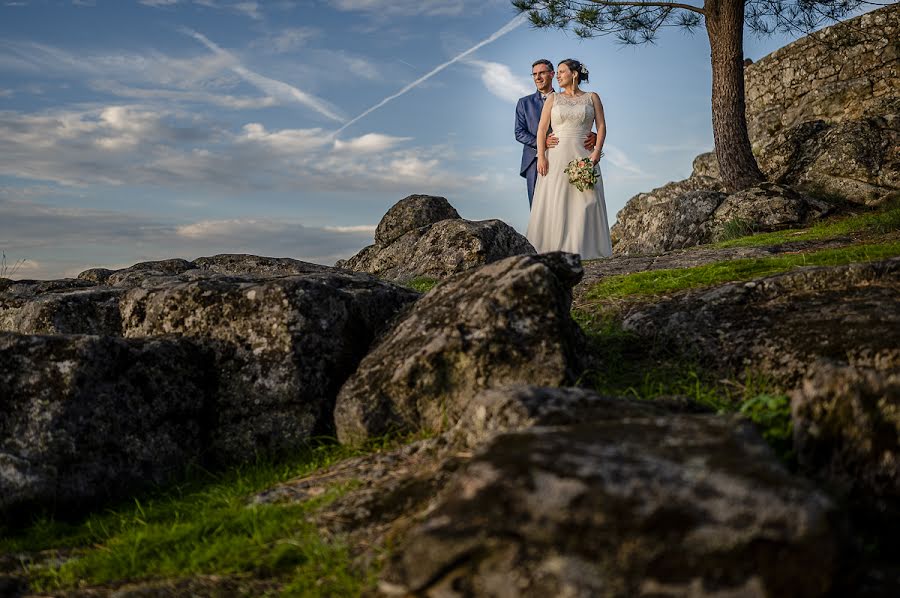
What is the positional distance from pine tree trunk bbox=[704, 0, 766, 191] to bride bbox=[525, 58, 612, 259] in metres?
5.42

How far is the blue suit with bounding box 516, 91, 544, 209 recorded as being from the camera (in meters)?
17.4

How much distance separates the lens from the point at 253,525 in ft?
12.3

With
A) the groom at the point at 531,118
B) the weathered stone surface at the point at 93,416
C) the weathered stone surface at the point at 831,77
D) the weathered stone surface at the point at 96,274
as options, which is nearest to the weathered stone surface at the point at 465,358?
the weathered stone surface at the point at 93,416

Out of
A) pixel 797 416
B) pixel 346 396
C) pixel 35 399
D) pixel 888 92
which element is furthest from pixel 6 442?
pixel 888 92

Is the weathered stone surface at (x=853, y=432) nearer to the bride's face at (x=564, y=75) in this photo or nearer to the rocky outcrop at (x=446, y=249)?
the rocky outcrop at (x=446, y=249)

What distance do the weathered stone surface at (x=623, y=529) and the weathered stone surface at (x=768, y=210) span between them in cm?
1558

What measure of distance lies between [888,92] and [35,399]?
23.4 metres

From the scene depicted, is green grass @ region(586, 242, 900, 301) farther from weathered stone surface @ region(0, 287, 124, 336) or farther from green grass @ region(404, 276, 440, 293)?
weathered stone surface @ region(0, 287, 124, 336)

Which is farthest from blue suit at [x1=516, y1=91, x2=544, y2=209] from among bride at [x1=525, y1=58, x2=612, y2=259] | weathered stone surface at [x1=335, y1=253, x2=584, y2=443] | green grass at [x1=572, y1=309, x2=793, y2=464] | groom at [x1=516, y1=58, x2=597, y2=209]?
weathered stone surface at [x1=335, y1=253, x2=584, y2=443]

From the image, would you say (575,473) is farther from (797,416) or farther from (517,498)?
(797,416)

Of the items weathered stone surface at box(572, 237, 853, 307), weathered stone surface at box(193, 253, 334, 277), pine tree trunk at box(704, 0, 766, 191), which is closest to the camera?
weathered stone surface at box(572, 237, 853, 307)

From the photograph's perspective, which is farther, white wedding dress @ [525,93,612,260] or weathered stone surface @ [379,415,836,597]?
white wedding dress @ [525,93,612,260]

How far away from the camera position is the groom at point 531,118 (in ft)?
55.0

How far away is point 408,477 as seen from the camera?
373cm
